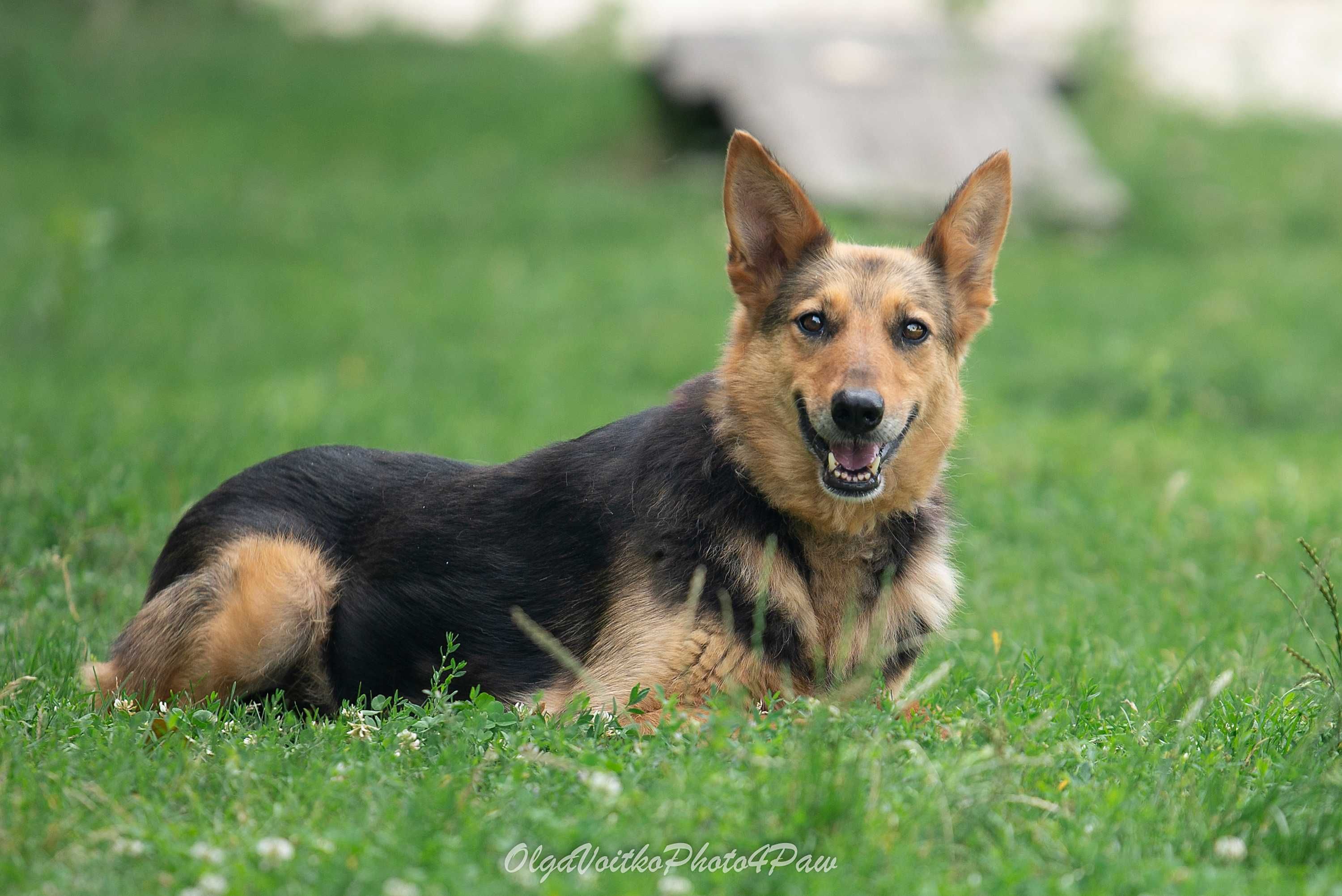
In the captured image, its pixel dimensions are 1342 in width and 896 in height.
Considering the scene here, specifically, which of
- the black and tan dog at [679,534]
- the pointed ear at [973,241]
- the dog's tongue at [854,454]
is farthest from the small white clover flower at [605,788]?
the pointed ear at [973,241]

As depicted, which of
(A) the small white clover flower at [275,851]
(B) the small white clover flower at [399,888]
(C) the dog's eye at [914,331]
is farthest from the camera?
(C) the dog's eye at [914,331]

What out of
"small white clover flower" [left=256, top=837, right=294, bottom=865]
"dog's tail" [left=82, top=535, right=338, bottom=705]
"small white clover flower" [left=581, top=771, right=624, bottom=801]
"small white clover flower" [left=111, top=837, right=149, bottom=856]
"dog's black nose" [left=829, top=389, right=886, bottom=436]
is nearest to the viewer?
"small white clover flower" [left=256, top=837, right=294, bottom=865]

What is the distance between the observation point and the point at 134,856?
9.96 ft

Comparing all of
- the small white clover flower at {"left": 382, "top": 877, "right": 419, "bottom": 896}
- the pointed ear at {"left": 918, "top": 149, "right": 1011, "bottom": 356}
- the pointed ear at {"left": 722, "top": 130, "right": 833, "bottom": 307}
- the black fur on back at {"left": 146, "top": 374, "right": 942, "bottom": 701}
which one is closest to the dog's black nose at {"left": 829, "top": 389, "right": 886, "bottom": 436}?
the black fur on back at {"left": 146, "top": 374, "right": 942, "bottom": 701}

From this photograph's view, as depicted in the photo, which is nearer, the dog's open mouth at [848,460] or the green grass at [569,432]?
the green grass at [569,432]

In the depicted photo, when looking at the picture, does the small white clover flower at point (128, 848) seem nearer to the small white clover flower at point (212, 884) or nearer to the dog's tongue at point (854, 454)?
the small white clover flower at point (212, 884)

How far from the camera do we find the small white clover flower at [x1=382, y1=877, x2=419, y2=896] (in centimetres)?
269

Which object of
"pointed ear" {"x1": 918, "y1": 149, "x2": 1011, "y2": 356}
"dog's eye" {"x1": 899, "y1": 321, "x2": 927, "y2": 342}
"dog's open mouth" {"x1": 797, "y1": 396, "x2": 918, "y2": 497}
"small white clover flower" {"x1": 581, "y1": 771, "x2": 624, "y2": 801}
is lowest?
"small white clover flower" {"x1": 581, "y1": 771, "x2": 624, "y2": 801}

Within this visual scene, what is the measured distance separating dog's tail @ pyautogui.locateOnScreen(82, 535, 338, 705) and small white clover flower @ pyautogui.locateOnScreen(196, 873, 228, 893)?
1.82 metres

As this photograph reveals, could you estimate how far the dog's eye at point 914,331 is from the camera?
15.7 feet

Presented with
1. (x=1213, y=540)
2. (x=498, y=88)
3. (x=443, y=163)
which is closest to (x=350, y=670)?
(x=1213, y=540)

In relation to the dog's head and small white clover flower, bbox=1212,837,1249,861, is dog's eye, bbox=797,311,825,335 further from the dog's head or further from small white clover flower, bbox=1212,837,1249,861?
small white clover flower, bbox=1212,837,1249,861

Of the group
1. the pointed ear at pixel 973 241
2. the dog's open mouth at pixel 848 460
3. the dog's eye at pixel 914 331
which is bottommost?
the dog's open mouth at pixel 848 460

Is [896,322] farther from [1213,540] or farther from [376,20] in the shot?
[376,20]
